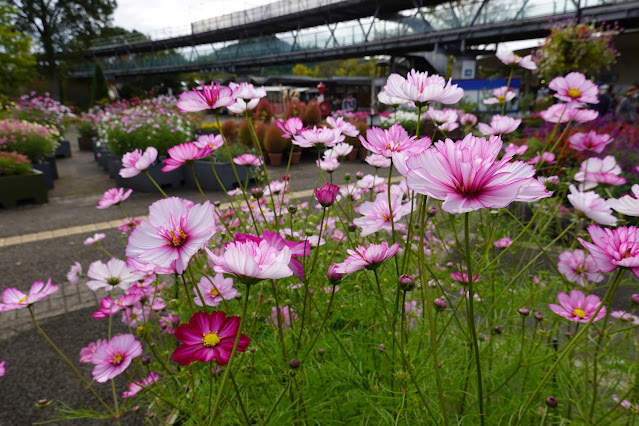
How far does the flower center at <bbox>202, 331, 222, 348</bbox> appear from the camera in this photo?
2.02 ft

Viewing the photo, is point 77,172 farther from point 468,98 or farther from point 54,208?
point 468,98

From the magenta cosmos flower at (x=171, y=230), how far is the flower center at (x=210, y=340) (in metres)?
0.12

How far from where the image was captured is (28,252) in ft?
12.8

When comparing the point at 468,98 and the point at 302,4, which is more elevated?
the point at 302,4

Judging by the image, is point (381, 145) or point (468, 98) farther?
point (468, 98)

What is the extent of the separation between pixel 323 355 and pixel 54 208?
5.82m

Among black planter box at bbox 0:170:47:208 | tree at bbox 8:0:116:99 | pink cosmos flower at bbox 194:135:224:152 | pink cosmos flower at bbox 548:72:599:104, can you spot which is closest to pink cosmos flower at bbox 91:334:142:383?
pink cosmos flower at bbox 194:135:224:152

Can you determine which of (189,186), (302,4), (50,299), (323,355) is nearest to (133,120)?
(189,186)

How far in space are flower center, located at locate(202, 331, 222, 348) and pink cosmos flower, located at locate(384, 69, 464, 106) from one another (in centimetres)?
57

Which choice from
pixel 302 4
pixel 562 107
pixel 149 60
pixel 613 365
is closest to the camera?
pixel 613 365

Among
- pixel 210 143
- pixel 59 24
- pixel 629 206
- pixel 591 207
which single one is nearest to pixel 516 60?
pixel 591 207

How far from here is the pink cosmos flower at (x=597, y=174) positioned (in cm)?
141

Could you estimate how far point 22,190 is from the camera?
559cm

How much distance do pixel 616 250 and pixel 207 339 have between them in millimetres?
645
